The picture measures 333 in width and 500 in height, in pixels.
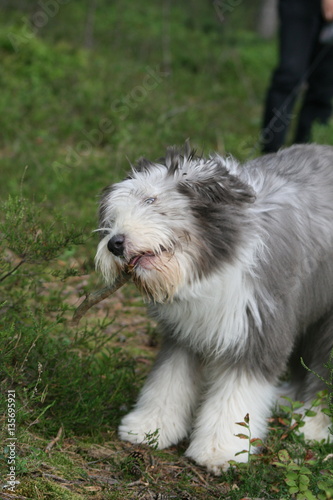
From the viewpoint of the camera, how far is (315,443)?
3.39m

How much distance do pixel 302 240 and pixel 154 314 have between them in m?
0.76

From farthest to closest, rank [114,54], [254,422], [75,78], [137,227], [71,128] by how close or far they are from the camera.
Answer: [114,54], [75,78], [71,128], [254,422], [137,227]

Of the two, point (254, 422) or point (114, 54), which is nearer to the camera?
point (254, 422)

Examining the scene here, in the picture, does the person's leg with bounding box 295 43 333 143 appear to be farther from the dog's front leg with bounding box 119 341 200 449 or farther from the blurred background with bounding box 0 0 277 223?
the dog's front leg with bounding box 119 341 200 449

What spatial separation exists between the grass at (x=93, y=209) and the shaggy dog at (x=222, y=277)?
170 millimetres

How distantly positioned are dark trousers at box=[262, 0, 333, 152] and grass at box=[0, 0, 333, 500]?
40 centimetres

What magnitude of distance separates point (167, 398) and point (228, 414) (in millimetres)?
342

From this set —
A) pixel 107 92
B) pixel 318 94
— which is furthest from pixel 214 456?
pixel 107 92

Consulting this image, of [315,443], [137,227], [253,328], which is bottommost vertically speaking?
[315,443]

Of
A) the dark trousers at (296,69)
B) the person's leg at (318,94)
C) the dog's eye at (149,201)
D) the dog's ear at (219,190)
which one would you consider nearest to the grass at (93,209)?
the person's leg at (318,94)

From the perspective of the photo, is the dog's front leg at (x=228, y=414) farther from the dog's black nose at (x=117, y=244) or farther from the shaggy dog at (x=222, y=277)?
the dog's black nose at (x=117, y=244)

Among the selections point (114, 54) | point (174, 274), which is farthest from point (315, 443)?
point (114, 54)

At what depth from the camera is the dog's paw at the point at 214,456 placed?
3.24 meters

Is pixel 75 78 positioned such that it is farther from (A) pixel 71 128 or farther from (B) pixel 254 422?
(B) pixel 254 422
